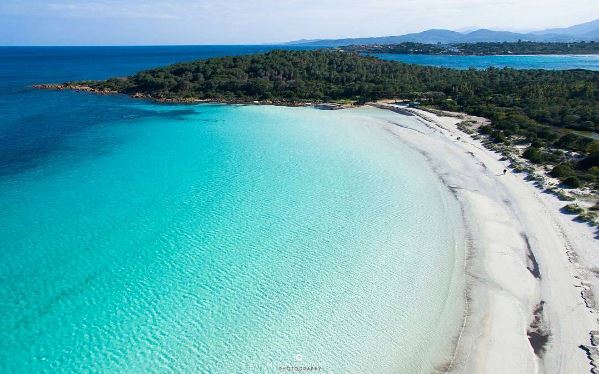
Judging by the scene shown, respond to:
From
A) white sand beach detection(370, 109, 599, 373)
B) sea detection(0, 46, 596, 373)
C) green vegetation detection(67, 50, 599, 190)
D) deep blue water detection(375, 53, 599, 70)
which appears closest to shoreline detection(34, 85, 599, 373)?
white sand beach detection(370, 109, 599, 373)

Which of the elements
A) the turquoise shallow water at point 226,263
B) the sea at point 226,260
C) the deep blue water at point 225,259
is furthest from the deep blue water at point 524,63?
the turquoise shallow water at point 226,263

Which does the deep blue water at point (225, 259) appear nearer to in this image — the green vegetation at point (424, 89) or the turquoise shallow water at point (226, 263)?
the turquoise shallow water at point (226, 263)

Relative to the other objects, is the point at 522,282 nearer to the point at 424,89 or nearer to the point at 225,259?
the point at 225,259

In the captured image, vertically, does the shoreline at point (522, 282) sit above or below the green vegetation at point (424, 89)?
below

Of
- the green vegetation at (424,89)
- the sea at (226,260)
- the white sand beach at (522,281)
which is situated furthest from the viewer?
the green vegetation at (424,89)

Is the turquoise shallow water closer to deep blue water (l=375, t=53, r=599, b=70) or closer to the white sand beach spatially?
the white sand beach

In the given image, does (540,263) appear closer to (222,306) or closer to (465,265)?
(465,265)
